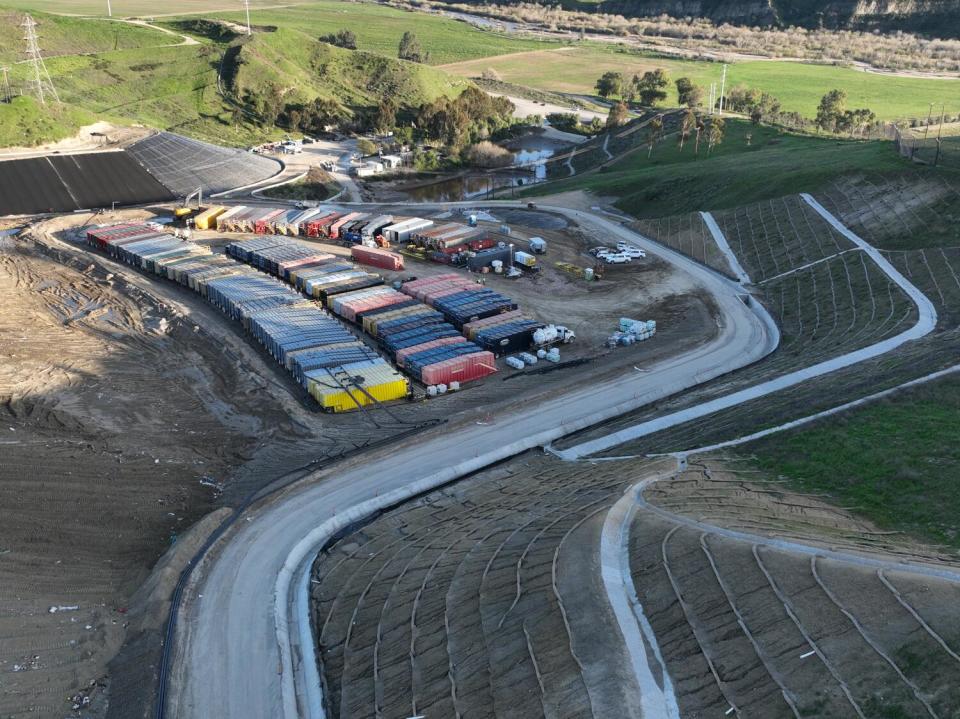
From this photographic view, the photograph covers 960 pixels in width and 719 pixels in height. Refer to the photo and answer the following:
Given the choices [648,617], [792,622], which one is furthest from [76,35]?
[792,622]

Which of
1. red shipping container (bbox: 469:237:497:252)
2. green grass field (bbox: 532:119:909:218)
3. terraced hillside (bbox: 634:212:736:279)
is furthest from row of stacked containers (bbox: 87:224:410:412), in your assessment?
green grass field (bbox: 532:119:909:218)

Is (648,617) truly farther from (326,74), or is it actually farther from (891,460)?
(326,74)

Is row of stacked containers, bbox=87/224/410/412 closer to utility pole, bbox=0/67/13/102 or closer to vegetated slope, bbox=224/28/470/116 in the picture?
utility pole, bbox=0/67/13/102

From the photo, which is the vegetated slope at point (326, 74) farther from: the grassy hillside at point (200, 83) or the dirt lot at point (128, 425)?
the dirt lot at point (128, 425)

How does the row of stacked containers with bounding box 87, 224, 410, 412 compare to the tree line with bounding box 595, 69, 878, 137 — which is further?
the tree line with bounding box 595, 69, 878, 137

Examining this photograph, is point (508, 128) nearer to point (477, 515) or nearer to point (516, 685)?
point (477, 515)

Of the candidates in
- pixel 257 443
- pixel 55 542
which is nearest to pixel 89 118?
pixel 257 443
